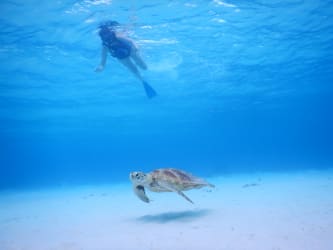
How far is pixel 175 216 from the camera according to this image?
11.1 meters

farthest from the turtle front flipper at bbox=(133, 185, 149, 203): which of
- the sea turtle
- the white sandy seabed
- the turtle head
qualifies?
the white sandy seabed

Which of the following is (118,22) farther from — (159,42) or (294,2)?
(294,2)

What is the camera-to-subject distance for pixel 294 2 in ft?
59.5

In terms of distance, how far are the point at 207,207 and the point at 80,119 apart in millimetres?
50092

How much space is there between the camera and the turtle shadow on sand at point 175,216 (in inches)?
413

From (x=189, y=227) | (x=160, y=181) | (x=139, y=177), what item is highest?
(x=139, y=177)

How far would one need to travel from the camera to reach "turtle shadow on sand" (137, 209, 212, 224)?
34.4 feet

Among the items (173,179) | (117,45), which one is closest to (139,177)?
(173,179)

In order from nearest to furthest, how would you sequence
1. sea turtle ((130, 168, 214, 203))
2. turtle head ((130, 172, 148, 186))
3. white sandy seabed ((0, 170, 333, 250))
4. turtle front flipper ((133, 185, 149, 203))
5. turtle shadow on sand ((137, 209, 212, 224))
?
1. white sandy seabed ((0, 170, 333, 250))
2. sea turtle ((130, 168, 214, 203))
3. turtle head ((130, 172, 148, 186))
4. turtle front flipper ((133, 185, 149, 203))
5. turtle shadow on sand ((137, 209, 212, 224))

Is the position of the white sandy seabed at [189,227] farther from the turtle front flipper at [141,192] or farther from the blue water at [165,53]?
the blue water at [165,53]

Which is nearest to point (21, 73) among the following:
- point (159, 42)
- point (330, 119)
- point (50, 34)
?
point (50, 34)

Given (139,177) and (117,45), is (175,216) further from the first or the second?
(117,45)

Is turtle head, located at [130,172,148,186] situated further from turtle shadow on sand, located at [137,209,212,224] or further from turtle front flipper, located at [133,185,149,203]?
turtle shadow on sand, located at [137,209,212,224]

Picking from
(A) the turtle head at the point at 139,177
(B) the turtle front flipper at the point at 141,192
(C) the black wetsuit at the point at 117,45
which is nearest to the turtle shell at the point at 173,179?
(A) the turtle head at the point at 139,177
